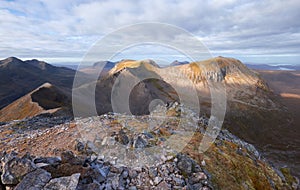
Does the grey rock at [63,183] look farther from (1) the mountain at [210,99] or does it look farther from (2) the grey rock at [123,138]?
(1) the mountain at [210,99]

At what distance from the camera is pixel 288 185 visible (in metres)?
18.7

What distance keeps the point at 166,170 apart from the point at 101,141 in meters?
4.40

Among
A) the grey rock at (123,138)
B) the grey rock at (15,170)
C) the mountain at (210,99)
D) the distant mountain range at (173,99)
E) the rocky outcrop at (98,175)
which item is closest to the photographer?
the rocky outcrop at (98,175)

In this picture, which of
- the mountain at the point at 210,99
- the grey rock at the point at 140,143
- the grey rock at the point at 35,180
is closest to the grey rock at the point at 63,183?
the grey rock at the point at 35,180

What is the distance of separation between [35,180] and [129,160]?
14.6 ft

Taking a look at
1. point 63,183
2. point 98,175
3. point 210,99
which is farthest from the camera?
point 210,99

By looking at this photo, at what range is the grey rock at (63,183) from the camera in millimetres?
8812

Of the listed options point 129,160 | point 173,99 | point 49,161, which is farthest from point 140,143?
point 173,99

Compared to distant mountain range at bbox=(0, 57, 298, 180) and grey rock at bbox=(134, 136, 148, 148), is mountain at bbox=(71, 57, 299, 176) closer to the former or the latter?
distant mountain range at bbox=(0, 57, 298, 180)

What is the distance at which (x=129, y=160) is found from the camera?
12125 millimetres

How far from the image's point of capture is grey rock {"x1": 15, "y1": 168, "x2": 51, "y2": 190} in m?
8.77

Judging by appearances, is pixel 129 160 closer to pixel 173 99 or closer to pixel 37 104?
pixel 37 104

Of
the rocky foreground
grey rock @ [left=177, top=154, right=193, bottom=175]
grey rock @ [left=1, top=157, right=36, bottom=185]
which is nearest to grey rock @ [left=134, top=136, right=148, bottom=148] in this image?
the rocky foreground

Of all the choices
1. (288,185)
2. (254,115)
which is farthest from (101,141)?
(254,115)
